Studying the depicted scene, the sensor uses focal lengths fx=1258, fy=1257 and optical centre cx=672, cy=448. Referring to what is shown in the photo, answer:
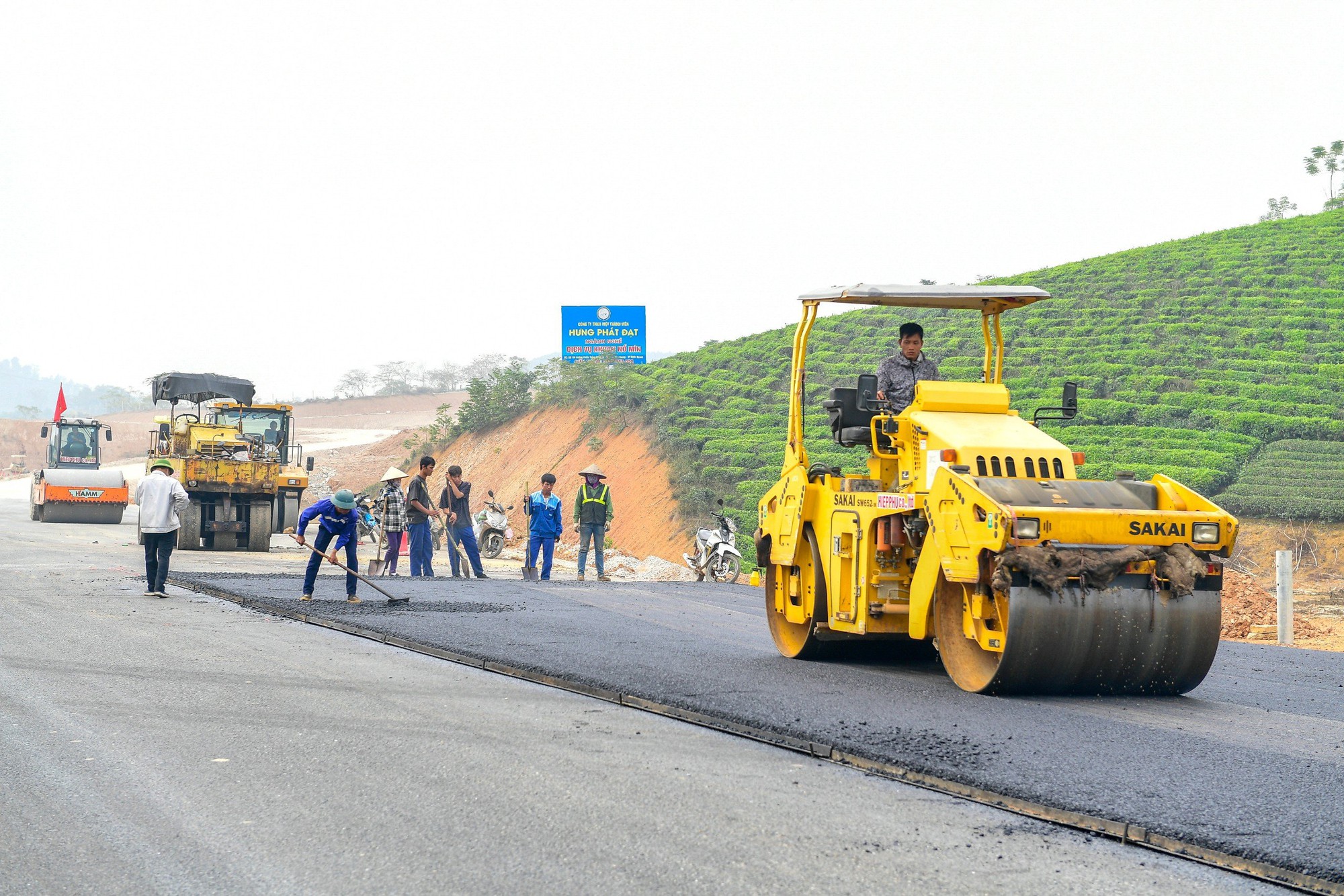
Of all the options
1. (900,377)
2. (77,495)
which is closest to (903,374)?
(900,377)

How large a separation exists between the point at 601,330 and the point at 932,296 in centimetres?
2937

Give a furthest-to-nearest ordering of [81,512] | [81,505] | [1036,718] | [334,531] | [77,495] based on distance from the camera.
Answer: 1. [81,512]
2. [81,505]
3. [77,495]
4. [334,531]
5. [1036,718]

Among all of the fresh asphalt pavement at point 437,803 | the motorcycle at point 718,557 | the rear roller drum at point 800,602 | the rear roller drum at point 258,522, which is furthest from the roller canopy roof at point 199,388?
the rear roller drum at point 800,602

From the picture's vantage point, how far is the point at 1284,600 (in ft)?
43.1

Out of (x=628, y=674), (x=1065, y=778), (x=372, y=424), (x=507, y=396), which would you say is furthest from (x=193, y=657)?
(x=372, y=424)

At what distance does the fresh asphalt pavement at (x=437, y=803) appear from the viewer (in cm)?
Result: 410

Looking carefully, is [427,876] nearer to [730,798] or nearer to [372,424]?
[730,798]

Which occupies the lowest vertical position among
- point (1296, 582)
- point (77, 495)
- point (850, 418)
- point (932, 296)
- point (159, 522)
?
point (1296, 582)

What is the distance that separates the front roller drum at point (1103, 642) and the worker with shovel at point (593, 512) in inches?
434

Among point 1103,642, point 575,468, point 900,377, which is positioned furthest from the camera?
point 575,468

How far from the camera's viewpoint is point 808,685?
795cm

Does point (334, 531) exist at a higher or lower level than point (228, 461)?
lower

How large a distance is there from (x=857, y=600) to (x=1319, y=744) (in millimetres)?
2976

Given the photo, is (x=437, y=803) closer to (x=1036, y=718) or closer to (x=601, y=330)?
(x=1036, y=718)
